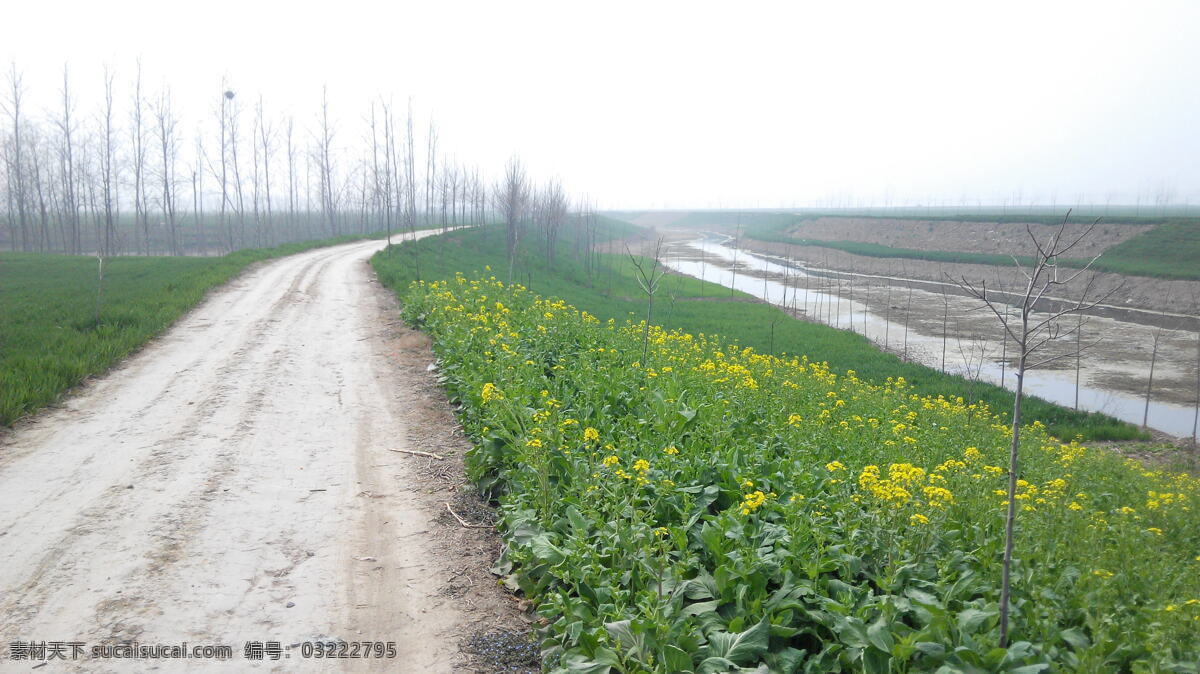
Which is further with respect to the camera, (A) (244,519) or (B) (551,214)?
(B) (551,214)

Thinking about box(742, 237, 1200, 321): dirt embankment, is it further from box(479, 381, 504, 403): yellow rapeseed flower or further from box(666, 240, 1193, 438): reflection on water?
box(479, 381, 504, 403): yellow rapeseed flower

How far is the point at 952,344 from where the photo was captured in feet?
99.5

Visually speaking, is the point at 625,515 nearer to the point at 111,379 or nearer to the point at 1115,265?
the point at 111,379

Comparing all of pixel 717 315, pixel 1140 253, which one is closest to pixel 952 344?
pixel 717 315

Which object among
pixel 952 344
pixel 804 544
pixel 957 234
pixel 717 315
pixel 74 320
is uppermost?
pixel 957 234

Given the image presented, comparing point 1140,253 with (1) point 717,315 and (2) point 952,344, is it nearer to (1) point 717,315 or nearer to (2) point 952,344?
(2) point 952,344

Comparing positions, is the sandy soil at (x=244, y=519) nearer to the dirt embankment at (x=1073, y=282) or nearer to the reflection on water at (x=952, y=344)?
the dirt embankment at (x=1073, y=282)

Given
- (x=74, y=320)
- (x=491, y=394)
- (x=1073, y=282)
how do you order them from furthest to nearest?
(x=1073, y=282) → (x=74, y=320) → (x=491, y=394)

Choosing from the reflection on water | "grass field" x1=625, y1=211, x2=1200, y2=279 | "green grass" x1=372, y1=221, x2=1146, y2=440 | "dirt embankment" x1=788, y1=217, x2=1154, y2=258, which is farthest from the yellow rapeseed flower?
"dirt embankment" x1=788, y1=217, x2=1154, y2=258

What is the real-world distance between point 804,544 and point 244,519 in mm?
4691

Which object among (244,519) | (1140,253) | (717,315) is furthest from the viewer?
(1140,253)

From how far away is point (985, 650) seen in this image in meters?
3.36

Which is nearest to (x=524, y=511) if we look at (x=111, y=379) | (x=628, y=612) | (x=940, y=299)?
(x=628, y=612)

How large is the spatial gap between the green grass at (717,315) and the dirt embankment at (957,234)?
20.7 metres
